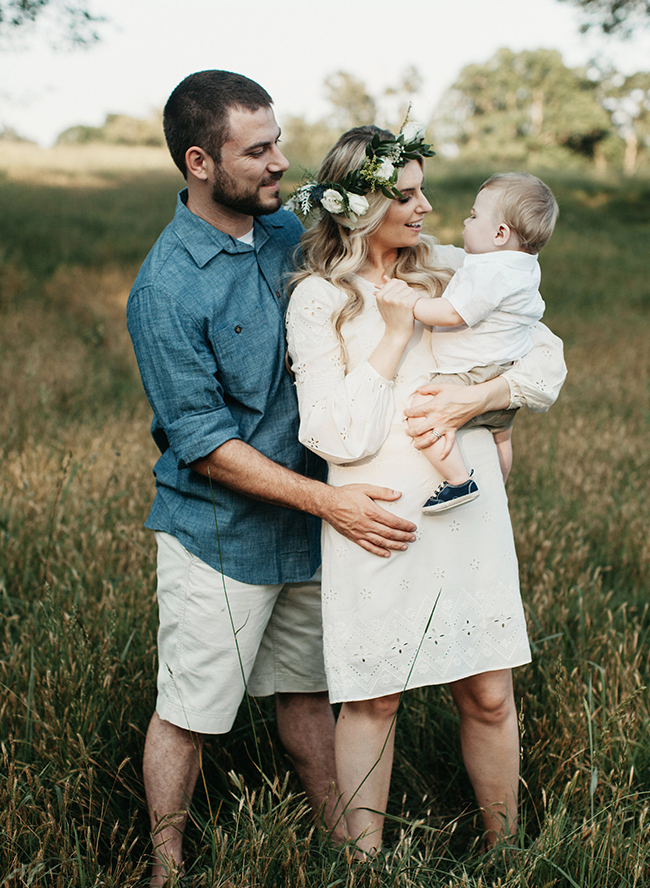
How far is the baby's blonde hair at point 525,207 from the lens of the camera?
2.37m

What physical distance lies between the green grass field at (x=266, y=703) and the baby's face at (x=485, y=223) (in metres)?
0.73

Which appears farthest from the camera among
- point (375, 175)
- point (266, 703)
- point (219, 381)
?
point (266, 703)

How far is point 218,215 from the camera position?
97.5 inches

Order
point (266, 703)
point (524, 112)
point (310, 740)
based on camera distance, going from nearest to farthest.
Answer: point (310, 740)
point (266, 703)
point (524, 112)

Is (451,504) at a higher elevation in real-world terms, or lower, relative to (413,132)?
lower

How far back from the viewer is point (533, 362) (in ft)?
7.95

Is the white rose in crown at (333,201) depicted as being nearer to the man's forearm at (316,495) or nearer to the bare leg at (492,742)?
the man's forearm at (316,495)

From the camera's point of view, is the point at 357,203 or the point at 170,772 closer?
the point at 357,203

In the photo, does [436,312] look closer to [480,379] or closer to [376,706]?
[480,379]

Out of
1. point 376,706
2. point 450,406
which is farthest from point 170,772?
point 450,406

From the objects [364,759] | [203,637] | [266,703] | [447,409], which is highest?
[447,409]

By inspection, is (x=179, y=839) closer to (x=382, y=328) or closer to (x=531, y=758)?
(x=531, y=758)

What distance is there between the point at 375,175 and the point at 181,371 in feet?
2.87

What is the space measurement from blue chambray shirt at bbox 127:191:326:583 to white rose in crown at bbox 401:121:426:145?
0.57 meters
